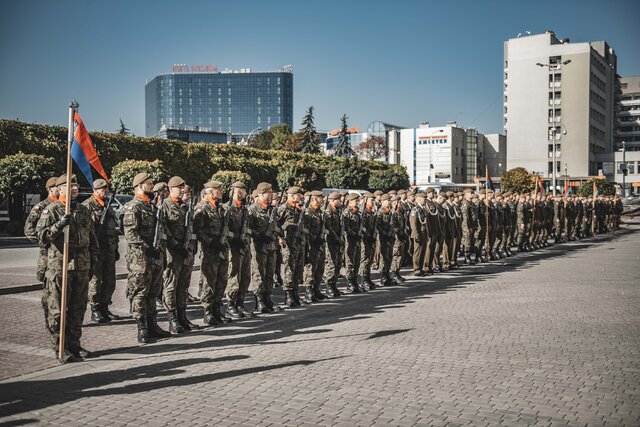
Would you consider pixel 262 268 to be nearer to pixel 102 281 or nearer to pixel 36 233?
pixel 102 281

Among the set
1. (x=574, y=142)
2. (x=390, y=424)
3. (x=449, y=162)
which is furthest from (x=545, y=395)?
(x=449, y=162)

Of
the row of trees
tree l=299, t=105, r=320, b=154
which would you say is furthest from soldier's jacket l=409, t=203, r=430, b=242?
tree l=299, t=105, r=320, b=154

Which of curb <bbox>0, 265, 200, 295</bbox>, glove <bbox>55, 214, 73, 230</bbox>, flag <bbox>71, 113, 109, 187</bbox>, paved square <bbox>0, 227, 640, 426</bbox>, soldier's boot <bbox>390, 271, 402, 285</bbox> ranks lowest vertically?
paved square <bbox>0, 227, 640, 426</bbox>

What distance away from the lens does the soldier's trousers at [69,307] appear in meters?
7.48

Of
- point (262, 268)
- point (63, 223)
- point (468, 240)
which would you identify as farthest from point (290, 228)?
point (468, 240)

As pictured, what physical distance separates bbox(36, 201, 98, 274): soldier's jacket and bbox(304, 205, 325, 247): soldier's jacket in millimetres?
4630

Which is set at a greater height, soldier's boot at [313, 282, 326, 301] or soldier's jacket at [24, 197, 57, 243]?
soldier's jacket at [24, 197, 57, 243]

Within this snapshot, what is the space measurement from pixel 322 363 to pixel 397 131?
11909 cm

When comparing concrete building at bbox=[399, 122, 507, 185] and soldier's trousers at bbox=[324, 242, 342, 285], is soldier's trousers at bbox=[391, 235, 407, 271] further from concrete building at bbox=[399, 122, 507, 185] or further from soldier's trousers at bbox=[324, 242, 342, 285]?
concrete building at bbox=[399, 122, 507, 185]

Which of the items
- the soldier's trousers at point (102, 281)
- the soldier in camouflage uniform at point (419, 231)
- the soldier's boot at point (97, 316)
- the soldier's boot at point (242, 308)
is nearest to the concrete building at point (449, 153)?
the soldier in camouflage uniform at point (419, 231)

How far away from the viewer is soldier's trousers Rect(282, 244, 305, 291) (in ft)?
36.7

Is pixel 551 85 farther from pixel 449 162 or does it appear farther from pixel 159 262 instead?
pixel 159 262

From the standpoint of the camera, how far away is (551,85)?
3927 inches

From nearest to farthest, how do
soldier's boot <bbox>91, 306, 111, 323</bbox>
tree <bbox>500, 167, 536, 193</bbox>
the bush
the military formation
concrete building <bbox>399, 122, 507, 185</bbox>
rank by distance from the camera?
1. the military formation
2. soldier's boot <bbox>91, 306, 111, 323</bbox>
3. tree <bbox>500, 167, 536, 193</bbox>
4. the bush
5. concrete building <bbox>399, 122, 507, 185</bbox>
